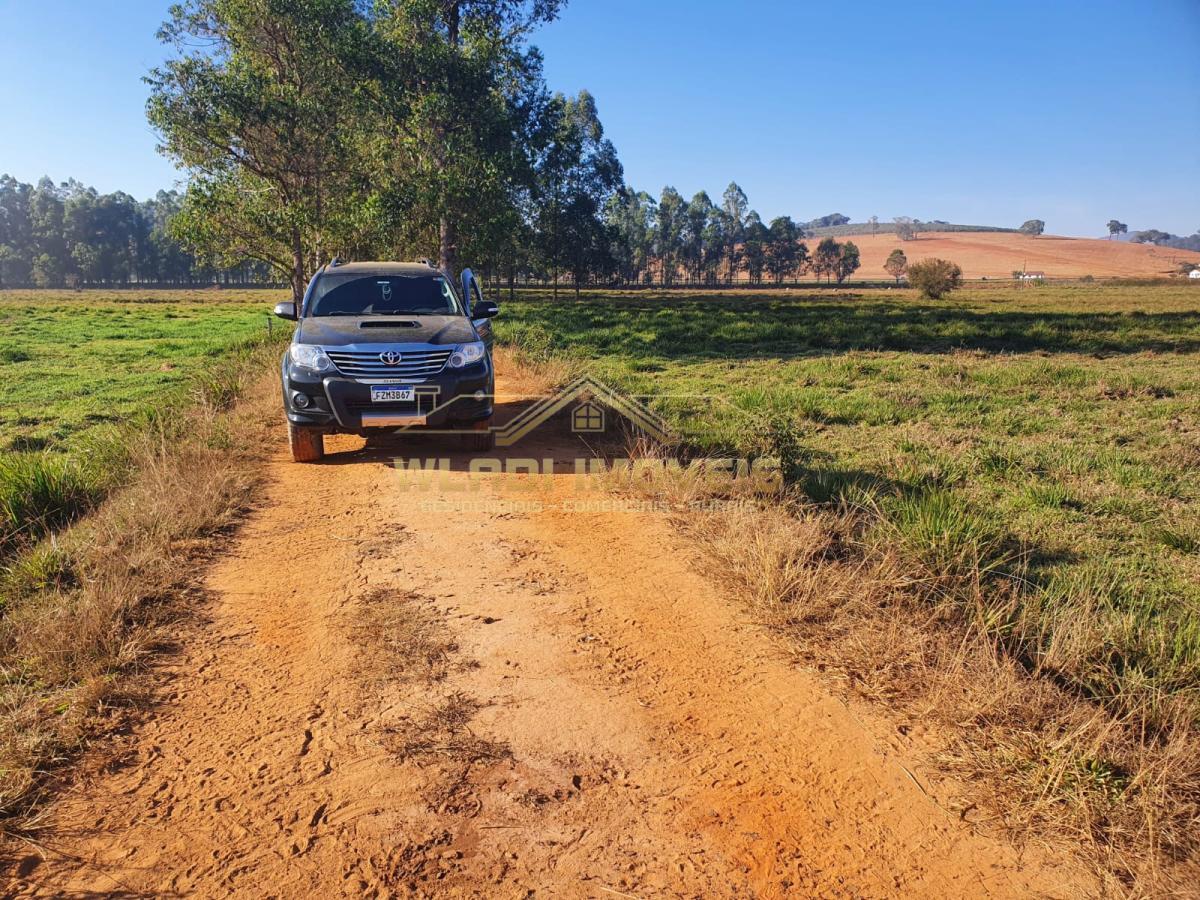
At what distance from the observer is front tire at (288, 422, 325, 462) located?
7836mm

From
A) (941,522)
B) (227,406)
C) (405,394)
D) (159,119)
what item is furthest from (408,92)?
(941,522)

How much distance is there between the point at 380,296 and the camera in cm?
884

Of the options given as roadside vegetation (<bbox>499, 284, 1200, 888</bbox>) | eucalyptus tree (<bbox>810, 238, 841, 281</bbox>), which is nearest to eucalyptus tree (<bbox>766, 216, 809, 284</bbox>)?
eucalyptus tree (<bbox>810, 238, 841, 281</bbox>)

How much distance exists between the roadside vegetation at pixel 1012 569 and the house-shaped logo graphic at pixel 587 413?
0.47 m

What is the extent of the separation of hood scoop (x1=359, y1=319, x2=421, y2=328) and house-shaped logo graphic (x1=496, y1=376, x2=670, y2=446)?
190cm

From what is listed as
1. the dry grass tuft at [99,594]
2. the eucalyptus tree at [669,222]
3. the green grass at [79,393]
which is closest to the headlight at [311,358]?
the dry grass tuft at [99,594]

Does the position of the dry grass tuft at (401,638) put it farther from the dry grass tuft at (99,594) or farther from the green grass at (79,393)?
the green grass at (79,393)

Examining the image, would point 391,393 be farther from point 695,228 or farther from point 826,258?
point 826,258

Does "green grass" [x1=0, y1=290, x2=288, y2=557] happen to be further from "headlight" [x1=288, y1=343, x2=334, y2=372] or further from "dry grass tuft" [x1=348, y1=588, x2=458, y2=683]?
"dry grass tuft" [x1=348, y1=588, x2=458, y2=683]

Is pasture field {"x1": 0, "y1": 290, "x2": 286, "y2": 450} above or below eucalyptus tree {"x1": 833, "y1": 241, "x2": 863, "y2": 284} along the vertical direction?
below

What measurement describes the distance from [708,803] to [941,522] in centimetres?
331

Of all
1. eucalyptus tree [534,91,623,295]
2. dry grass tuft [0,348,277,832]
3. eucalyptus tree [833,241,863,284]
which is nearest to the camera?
dry grass tuft [0,348,277,832]

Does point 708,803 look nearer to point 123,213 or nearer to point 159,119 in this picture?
point 159,119

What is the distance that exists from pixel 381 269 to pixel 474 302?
62.8 inches
